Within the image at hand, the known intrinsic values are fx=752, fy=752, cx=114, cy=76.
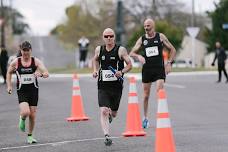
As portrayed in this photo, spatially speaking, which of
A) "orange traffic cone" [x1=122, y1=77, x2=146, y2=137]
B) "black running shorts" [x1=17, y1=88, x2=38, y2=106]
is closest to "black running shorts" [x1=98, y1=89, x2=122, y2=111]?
"orange traffic cone" [x1=122, y1=77, x2=146, y2=137]

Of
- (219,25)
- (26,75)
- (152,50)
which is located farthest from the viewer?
(219,25)

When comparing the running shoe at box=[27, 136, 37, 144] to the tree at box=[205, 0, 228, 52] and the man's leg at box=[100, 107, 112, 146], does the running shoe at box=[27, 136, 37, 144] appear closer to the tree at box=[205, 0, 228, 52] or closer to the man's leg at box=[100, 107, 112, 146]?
the man's leg at box=[100, 107, 112, 146]

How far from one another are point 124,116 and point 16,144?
470 cm

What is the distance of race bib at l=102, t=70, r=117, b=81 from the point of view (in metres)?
11.8

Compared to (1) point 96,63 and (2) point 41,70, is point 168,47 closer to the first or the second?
(1) point 96,63

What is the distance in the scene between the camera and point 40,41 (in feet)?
492

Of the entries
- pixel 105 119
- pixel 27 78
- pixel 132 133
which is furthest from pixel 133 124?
pixel 27 78

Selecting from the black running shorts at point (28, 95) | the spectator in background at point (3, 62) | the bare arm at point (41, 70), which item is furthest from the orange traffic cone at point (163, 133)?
the spectator in background at point (3, 62)

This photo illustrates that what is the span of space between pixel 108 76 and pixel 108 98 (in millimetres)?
351

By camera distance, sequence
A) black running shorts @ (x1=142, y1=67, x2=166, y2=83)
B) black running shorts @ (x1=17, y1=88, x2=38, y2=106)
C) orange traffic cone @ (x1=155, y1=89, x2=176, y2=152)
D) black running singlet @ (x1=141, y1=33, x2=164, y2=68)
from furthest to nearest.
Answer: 1. black running shorts @ (x1=142, y1=67, x2=166, y2=83)
2. black running singlet @ (x1=141, y1=33, x2=164, y2=68)
3. black running shorts @ (x1=17, y1=88, x2=38, y2=106)
4. orange traffic cone @ (x1=155, y1=89, x2=176, y2=152)

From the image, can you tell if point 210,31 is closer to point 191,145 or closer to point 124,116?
point 124,116

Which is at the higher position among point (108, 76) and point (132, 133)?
point (108, 76)

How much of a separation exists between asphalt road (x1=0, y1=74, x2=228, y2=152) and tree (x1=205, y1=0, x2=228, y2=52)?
55.2 metres

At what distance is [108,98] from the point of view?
38.9 ft
